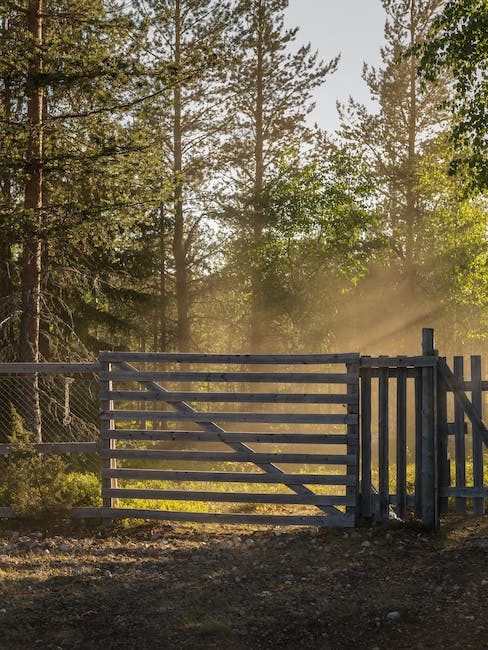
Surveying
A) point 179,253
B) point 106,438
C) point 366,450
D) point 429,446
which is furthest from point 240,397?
point 179,253

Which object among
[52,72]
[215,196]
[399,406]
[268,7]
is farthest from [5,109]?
[268,7]

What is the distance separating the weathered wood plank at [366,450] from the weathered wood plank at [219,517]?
0.83 ft

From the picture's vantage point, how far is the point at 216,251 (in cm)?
3061

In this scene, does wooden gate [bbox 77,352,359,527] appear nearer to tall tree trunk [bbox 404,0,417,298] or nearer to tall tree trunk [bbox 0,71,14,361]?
tall tree trunk [bbox 0,71,14,361]

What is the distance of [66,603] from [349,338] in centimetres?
3204

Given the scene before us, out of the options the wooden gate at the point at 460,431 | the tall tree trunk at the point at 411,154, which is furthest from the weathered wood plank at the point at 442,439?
the tall tree trunk at the point at 411,154

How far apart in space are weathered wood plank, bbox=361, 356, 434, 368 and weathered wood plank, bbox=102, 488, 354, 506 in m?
1.66

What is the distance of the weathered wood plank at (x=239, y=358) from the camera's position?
8969mm

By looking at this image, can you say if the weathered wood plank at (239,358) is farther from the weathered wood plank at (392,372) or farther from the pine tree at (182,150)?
the pine tree at (182,150)

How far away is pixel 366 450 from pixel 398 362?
1152 mm

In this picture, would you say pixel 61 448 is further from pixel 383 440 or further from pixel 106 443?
pixel 383 440

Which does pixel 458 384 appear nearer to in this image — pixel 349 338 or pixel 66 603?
pixel 66 603

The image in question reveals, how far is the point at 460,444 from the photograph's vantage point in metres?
8.72

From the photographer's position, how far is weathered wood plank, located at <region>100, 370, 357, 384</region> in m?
9.03
